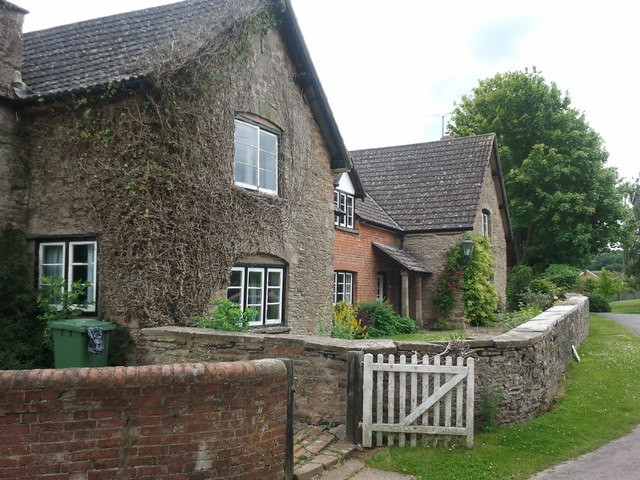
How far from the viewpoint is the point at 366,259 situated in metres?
20.0

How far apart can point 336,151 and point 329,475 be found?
31.7ft

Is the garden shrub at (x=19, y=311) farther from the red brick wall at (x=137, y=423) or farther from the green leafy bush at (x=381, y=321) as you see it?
the green leafy bush at (x=381, y=321)

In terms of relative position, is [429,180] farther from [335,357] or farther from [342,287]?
[335,357]

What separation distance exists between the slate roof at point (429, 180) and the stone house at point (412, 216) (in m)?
0.03

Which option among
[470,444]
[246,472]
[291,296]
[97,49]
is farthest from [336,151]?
[246,472]

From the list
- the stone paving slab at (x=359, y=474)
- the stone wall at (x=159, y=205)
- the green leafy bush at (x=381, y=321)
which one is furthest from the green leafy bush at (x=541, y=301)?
the stone paving slab at (x=359, y=474)

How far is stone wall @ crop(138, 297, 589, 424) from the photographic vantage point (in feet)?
23.0

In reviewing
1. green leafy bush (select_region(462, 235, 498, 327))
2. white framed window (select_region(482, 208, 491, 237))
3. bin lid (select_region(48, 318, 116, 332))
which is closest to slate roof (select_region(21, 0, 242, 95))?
bin lid (select_region(48, 318, 116, 332))

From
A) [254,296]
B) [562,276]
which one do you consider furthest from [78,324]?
[562,276]

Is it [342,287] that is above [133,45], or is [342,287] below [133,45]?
below

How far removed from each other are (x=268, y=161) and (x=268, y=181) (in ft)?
1.45

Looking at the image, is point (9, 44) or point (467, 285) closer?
point (9, 44)

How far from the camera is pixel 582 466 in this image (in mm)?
6309

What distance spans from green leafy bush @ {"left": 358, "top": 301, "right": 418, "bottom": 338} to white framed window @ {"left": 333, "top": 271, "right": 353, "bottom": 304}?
0.58m
